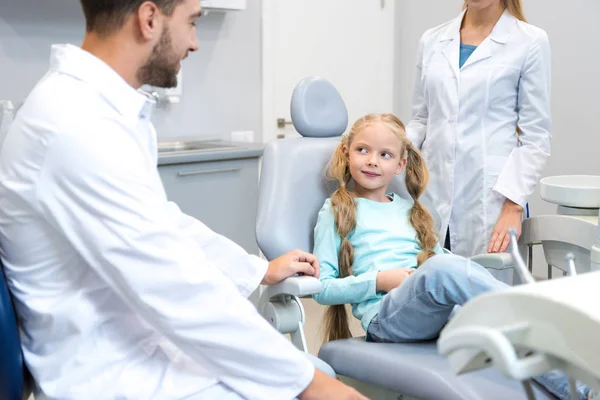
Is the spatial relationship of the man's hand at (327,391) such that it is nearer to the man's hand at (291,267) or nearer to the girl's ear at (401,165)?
the man's hand at (291,267)

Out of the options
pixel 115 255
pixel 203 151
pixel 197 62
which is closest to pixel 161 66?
pixel 115 255

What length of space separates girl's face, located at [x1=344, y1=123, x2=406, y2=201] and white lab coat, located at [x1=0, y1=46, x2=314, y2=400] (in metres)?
0.81

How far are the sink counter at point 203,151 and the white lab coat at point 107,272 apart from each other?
1.61 metres

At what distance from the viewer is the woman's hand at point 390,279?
173 cm

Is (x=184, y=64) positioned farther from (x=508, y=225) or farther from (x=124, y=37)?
(x=124, y=37)

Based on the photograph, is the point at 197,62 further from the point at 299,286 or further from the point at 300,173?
the point at 299,286

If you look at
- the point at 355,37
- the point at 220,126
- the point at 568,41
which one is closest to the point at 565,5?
the point at 568,41

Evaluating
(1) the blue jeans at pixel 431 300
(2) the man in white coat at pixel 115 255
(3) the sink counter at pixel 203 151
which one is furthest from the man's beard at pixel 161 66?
(3) the sink counter at pixel 203 151

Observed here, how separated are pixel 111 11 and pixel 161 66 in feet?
0.36

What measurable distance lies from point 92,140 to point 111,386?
1.18 ft

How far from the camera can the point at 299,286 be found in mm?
1574

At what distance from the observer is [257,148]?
307 cm

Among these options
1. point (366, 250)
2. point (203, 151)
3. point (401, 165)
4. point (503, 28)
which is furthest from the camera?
point (203, 151)

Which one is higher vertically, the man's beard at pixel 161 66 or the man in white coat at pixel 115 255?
the man's beard at pixel 161 66
